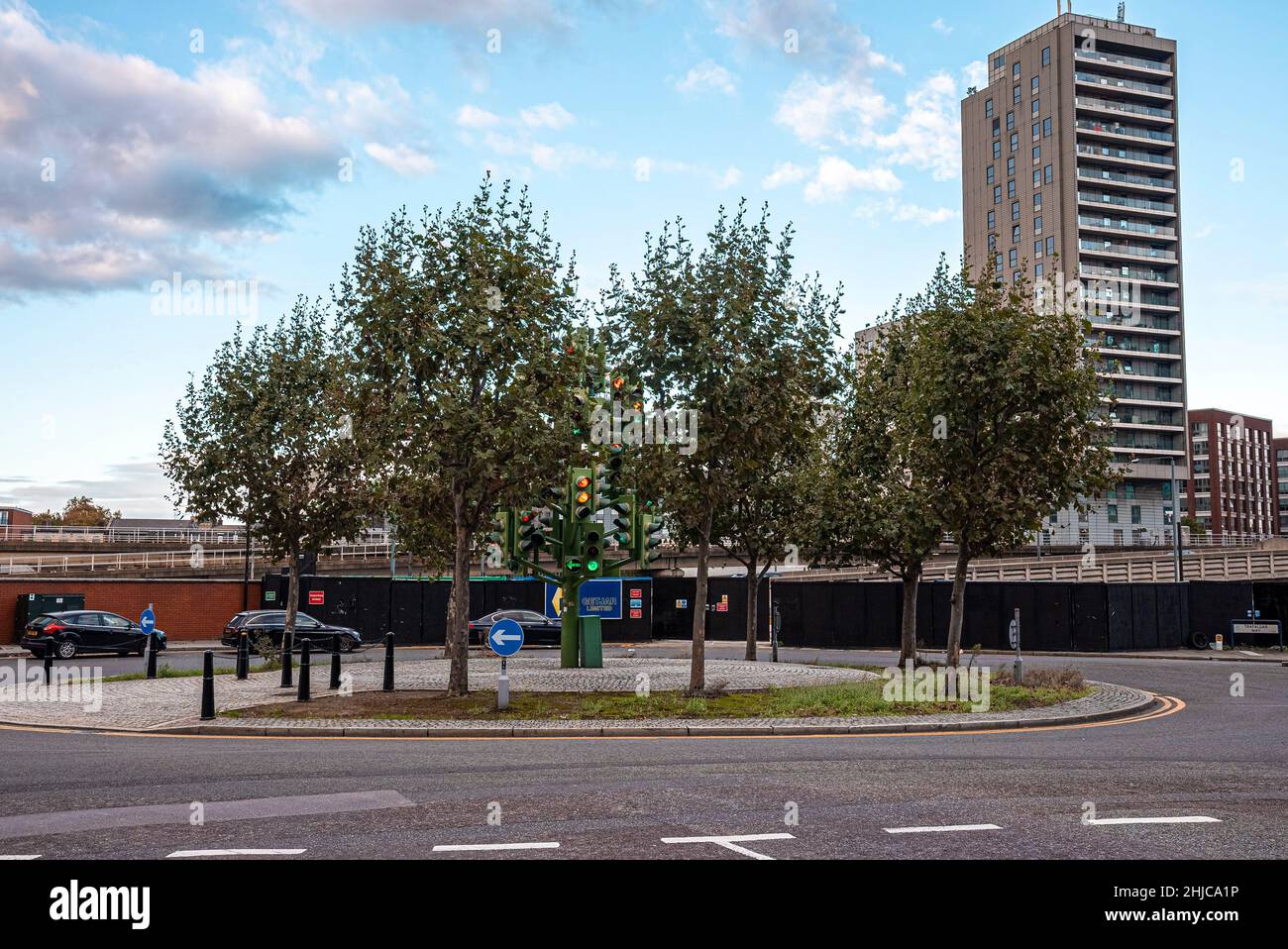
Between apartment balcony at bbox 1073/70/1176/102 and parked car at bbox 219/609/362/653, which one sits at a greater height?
apartment balcony at bbox 1073/70/1176/102

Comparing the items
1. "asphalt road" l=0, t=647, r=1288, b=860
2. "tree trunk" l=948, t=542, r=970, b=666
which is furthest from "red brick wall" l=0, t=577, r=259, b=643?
"tree trunk" l=948, t=542, r=970, b=666

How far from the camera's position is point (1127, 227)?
101438mm

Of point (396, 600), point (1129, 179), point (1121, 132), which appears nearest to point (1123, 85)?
point (1121, 132)

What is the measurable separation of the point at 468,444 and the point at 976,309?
36.5 ft

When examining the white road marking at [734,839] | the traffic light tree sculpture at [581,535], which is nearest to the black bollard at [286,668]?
the traffic light tree sculpture at [581,535]

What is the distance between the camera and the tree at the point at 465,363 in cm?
1734

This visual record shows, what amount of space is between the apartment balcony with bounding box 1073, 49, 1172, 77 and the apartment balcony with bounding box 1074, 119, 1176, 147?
5.02m

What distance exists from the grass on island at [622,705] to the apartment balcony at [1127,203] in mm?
92348

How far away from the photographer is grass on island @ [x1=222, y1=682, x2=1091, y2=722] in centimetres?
1623

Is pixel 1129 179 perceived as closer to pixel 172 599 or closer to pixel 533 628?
pixel 533 628

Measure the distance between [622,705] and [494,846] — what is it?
32.6ft

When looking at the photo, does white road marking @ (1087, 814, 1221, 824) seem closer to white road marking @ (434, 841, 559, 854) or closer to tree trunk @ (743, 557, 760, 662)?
white road marking @ (434, 841, 559, 854)

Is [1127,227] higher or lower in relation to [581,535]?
higher
